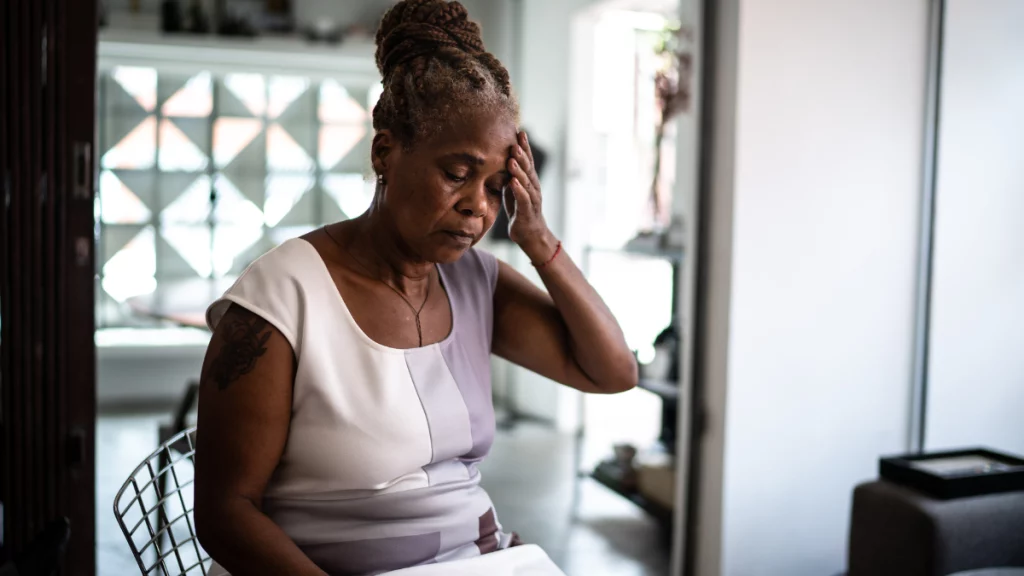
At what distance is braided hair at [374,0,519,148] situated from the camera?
1352mm

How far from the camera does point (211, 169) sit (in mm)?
6617

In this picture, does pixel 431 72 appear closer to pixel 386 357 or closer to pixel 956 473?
pixel 386 357

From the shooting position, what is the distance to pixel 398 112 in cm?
Result: 137

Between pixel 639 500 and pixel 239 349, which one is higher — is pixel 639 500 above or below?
below

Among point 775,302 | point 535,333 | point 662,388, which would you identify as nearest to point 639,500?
point 662,388

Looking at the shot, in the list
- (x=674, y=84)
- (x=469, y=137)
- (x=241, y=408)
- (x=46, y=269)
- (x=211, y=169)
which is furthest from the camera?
(x=211, y=169)

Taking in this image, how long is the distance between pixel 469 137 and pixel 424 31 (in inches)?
7.2

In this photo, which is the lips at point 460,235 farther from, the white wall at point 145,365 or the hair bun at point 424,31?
the white wall at point 145,365

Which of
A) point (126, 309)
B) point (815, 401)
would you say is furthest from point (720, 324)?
point (126, 309)

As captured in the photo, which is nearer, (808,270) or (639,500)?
(808,270)

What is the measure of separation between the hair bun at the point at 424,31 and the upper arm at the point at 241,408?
0.46 metres

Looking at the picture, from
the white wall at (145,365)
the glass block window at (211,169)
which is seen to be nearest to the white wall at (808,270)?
the glass block window at (211,169)

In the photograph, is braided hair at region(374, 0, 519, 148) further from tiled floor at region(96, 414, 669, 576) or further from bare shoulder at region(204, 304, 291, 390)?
tiled floor at region(96, 414, 669, 576)

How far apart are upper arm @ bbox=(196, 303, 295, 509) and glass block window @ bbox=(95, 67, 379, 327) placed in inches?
212
